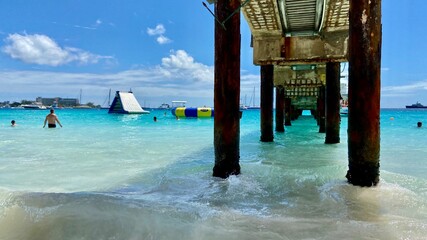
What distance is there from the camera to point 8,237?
2781 millimetres

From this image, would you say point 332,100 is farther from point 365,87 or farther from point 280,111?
point 365,87

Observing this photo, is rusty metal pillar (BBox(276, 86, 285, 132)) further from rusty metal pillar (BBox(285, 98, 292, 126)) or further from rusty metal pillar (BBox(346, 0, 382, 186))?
rusty metal pillar (BBox(346, 0, 382, 186))

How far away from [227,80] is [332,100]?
24.8 ft

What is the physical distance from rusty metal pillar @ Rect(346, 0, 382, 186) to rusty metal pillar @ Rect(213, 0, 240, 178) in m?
1.77

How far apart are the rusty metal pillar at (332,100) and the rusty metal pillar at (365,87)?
706 centimetres

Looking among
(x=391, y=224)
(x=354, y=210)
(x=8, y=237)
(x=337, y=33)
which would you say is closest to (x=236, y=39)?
(x=354, y=210)

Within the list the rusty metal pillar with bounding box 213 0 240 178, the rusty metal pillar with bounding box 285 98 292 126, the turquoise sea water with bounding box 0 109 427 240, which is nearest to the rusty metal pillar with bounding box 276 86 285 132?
the rusty metal pillar with bounding box 285 98 292 126

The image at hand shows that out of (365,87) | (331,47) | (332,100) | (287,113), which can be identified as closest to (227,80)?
(365,87)

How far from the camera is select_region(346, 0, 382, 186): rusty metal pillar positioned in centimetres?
421

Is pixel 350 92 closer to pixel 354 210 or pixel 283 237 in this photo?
pixel 354 210

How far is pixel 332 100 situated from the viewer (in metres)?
11.2

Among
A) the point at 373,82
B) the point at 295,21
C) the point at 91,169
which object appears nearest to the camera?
the point at 373,82

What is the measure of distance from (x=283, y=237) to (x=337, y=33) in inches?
378

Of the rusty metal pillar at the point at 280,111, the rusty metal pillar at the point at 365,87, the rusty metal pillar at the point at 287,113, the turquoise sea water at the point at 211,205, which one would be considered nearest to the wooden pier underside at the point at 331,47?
the rusty metal pillar at the point at 365,87
